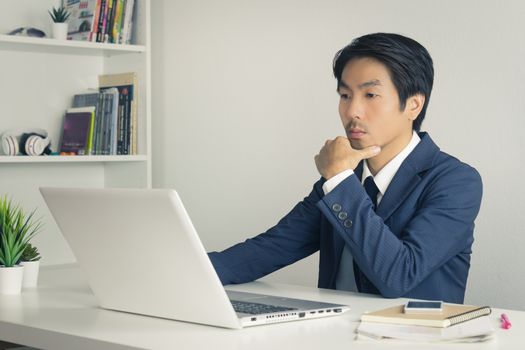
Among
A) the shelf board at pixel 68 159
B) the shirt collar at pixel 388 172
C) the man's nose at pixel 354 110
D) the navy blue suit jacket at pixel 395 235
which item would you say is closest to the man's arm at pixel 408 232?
the navy blue suit jacket at pixel 395 235

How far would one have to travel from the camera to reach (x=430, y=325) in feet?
5.19

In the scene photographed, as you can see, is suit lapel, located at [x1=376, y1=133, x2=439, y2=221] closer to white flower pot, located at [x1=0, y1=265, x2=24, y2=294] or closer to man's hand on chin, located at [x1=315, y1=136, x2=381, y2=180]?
man's hand on chin, located at [x1=315, y1=136, x2=381, y2=180]

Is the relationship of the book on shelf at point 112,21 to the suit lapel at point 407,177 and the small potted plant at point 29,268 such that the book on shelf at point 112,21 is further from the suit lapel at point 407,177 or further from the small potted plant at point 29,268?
the suit lapel at point 407,177

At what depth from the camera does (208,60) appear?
3.81 metres

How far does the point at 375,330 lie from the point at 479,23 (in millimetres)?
1607

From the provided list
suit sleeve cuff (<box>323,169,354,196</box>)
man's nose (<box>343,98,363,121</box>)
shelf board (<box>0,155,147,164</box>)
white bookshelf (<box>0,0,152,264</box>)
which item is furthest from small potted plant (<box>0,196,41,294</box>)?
white bookshelf (<box>0,0,152,264</box>)

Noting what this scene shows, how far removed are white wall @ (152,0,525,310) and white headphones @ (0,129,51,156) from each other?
0.60 meters

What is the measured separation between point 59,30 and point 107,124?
42cm

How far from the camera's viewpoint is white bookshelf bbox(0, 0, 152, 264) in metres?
3.71

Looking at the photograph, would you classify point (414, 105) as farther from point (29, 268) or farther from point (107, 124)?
point (107, 124)

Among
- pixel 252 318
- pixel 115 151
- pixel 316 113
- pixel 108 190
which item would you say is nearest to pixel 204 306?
pixel 252 318

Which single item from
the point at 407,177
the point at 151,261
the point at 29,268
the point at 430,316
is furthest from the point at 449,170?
the point at 29,268

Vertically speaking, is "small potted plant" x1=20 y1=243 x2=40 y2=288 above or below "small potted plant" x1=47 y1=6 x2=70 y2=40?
below

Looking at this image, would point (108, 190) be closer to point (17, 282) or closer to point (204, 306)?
point (204, 306)
